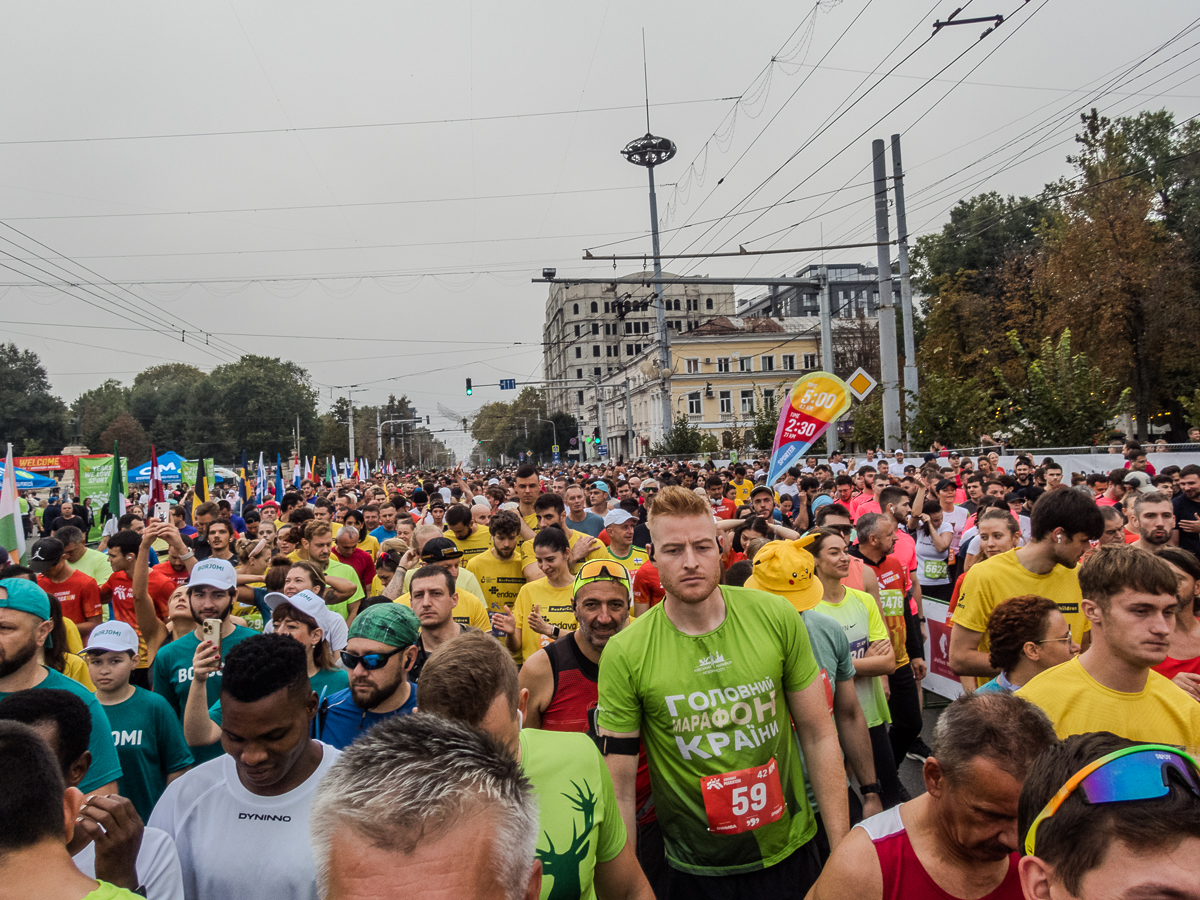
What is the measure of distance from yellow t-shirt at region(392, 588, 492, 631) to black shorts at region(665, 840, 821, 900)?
2.92 m

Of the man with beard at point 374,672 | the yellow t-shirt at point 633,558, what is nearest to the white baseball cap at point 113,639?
the man with beard at point 374,672

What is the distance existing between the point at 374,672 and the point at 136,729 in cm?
122

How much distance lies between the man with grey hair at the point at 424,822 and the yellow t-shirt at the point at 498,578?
19.3ft

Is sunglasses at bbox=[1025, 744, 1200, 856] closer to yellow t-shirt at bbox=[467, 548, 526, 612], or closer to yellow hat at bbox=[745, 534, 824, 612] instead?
yellow hat at bbox=[745, 534, 824, 612]

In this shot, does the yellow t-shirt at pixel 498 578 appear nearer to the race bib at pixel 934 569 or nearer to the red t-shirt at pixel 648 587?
the red t-shirt at pixel 648 587

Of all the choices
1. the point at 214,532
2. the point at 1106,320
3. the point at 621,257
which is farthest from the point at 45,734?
the point at 1106,320

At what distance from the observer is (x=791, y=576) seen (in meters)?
4.38

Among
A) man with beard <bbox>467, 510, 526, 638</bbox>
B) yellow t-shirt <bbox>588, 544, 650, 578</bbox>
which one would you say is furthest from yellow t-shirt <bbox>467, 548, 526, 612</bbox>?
yellow t-shirt <bbox>588, 544, 650, 578</bbox>

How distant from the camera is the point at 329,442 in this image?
9250cm

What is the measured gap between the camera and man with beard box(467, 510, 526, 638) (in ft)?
23.2

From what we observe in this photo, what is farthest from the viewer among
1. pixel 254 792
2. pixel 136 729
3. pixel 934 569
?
pixel 934 569

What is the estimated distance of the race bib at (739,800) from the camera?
2.83m

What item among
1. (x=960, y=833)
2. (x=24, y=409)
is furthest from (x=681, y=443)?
(x=24, y=409)

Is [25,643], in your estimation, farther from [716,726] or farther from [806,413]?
[806,413]
